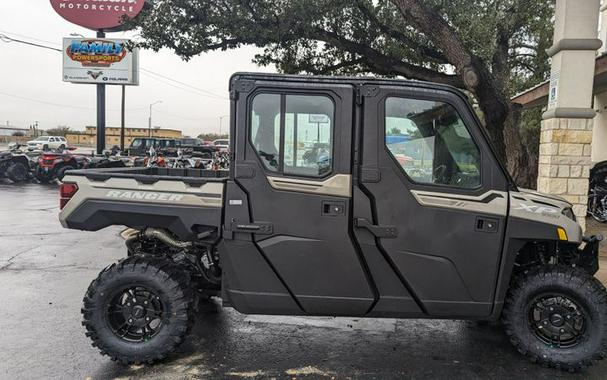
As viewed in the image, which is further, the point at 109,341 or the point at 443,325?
the point at 443,325

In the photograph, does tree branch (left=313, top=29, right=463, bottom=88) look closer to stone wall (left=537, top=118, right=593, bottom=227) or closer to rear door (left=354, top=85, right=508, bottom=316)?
stone wall (left=537, top=118, right=593, bottom=227)

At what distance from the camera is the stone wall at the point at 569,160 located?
24.8 feet

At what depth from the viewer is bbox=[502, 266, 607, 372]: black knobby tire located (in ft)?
12.8

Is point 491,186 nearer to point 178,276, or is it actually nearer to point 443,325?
point 443,325

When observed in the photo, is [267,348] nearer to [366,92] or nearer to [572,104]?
[366,92]

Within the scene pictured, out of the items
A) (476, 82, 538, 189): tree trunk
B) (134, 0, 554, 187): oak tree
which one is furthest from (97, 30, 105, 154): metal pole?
(476, 82, 538, 189): tree trunk

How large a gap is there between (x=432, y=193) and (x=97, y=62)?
84.5 ft

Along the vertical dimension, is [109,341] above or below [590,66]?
below

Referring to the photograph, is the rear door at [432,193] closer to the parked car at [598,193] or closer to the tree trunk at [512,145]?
the tree trunk at [512,145]

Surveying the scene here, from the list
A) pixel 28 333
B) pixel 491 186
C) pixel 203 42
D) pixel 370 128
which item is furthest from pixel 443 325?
pixel 203 42

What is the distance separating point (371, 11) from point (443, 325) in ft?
31.2

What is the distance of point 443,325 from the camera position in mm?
5098

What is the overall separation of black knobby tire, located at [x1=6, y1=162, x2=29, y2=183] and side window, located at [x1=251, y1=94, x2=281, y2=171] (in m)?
20.6

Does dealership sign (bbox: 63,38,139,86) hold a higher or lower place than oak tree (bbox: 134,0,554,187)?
higher
